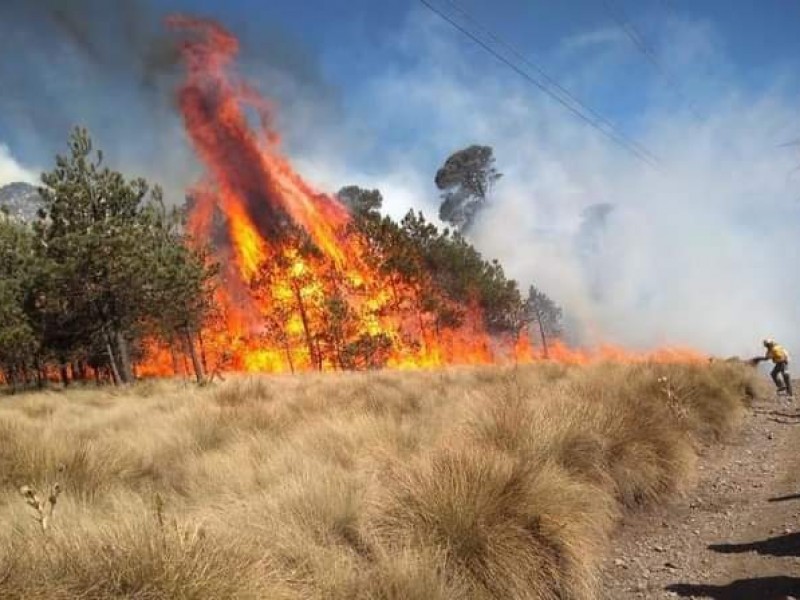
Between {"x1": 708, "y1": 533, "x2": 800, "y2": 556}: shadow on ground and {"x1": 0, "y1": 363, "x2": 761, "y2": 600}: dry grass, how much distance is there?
0.95 meters

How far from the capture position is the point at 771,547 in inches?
197

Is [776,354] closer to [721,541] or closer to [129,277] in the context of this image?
[721,541]

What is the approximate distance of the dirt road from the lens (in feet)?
14.6

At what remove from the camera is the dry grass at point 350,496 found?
10.0 ft

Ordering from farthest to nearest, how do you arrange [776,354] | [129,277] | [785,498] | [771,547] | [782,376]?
[129,277], [776,354], [782,376], [785,498], [771,547]

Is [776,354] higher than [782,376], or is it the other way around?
[776,354]

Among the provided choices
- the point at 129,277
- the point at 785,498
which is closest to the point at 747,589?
the point at 785,498

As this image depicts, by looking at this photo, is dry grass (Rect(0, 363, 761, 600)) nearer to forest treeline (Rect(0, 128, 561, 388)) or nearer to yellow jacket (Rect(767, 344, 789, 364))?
yellow jacket (Rect(767, 344, 789, 364))

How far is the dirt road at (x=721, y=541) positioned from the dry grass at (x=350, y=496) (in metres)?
0.28

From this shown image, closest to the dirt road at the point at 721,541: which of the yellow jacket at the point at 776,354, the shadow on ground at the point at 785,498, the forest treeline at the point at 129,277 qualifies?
the shadow on ground at the point at 785,498

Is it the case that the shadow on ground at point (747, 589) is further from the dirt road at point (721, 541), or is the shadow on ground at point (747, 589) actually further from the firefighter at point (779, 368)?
the firefighter at point (779, 368)

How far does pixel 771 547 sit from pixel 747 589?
3.09 feet

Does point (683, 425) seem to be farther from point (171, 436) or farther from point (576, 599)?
point (171, 436)

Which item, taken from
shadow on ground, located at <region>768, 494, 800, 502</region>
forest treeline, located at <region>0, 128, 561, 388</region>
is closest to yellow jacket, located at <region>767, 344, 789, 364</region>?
shadow on ground, located at <region>768, 494, 800, 502</region>
